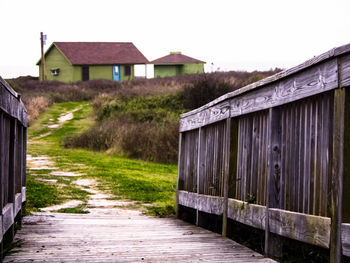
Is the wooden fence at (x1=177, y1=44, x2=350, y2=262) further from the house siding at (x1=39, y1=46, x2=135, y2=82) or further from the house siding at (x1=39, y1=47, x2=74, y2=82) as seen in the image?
the house siding at (x1=39, y1=47, x2=74, y2=82)

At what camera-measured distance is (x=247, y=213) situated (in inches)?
182

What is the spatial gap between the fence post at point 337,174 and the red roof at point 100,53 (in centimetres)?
4491

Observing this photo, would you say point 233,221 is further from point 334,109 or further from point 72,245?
point 334,109

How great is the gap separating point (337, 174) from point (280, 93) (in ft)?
3.61

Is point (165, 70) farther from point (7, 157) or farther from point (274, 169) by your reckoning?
point (274, 169)

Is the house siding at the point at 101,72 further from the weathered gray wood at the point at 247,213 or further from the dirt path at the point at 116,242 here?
the weathered gray wood at the point at 247,213

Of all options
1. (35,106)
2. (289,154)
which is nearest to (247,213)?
(289,154)

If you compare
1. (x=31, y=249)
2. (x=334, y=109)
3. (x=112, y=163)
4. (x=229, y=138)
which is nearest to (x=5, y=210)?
(x=31, y=249)

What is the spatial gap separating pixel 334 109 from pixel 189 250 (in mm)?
1939

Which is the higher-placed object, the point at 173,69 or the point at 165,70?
the point at 173,69

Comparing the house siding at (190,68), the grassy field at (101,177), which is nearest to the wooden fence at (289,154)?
the grassy field at (101,177)

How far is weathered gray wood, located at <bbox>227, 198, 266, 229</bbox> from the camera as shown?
4.32 meters

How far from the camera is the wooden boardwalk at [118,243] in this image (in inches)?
157

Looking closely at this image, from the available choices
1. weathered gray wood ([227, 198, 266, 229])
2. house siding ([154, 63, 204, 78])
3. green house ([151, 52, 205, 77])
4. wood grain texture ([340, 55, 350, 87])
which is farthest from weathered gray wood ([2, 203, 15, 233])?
house siding ([154, 63, 204, 78])
